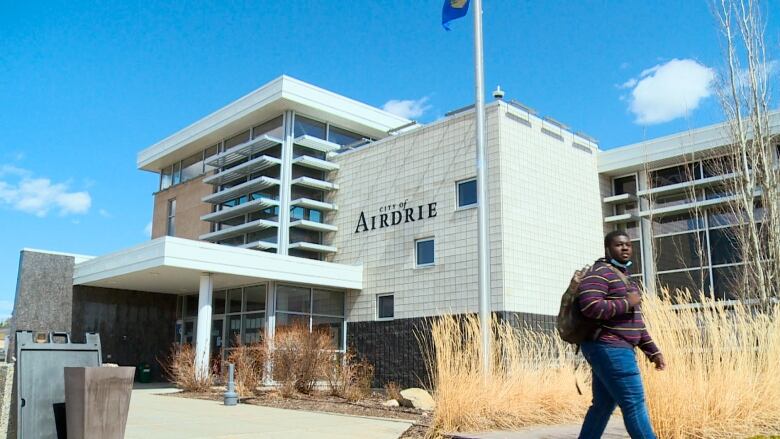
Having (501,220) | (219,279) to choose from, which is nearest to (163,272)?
(219,279)

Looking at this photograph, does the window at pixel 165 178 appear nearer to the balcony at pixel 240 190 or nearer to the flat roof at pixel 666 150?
the balcony at pixel 240 190

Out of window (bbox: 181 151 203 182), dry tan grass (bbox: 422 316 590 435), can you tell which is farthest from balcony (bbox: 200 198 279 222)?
dry tan grass (bbox: 422 316 590 435)

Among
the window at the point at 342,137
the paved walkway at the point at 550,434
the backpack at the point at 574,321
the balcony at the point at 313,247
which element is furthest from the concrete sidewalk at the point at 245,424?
the window at the point at 342,137

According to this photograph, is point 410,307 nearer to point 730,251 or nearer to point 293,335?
point 293,335

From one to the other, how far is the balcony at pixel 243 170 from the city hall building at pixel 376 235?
84mm

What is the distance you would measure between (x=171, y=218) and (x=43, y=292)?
8405 mm

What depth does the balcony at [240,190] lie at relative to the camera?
23495mm

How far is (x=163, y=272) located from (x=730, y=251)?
53.2ft

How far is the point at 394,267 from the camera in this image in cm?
2116

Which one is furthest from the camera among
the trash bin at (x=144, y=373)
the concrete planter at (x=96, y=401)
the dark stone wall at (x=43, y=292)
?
the trash bin at (x=144, y=373)

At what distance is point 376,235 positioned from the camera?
21906 mm

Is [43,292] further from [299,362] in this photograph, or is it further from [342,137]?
[342,137]

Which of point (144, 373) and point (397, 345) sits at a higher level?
point (397, 345)

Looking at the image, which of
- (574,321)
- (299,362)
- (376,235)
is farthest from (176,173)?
(574,321)
